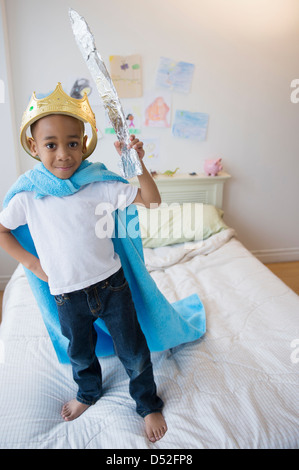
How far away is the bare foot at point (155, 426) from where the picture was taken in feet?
3.38

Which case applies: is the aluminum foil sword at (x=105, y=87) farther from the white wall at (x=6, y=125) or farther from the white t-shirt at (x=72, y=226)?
the white wall at (x=6, y=125)

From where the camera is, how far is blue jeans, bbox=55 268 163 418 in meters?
1.05

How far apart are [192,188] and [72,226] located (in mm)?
1776

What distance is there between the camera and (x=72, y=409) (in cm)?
114

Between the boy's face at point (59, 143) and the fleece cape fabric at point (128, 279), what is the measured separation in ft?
0.10

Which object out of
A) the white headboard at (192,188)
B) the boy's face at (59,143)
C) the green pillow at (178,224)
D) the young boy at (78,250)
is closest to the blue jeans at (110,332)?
the young boy at (78,250)

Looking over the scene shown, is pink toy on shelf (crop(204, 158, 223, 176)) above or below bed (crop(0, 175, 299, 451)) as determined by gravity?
above

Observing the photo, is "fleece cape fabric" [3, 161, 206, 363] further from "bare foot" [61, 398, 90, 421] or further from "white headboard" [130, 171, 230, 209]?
"white headboard" [130, 171, 230, 209]

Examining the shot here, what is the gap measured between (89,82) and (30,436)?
210cm

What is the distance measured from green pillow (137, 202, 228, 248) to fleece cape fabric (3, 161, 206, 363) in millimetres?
892

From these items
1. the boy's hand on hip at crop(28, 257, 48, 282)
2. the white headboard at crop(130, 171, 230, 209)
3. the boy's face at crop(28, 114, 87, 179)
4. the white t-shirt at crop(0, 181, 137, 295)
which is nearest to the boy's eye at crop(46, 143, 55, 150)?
the boy's face at crop(28, 114, 87, 179)

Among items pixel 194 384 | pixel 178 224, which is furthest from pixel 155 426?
pixel 178 224

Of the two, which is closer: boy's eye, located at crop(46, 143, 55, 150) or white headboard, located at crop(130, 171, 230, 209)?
boy's eye, located at crop(46, 143, 55, 150)

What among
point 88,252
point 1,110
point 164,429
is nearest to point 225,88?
point 1,110
